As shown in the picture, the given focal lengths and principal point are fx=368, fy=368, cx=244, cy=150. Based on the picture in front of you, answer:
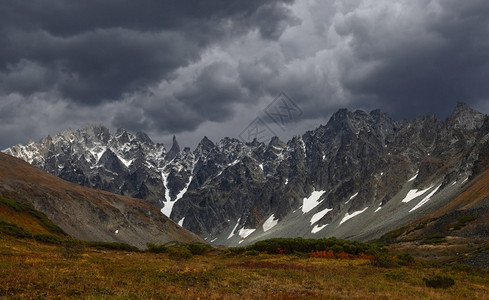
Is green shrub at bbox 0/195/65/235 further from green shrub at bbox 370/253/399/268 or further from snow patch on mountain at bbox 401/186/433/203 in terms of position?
snow patch on mountain at bbox 401/186/433/203

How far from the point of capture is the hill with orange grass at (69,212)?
85875 mm

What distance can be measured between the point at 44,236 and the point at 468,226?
249 ft

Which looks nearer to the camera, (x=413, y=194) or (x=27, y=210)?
(x=27, y=210)

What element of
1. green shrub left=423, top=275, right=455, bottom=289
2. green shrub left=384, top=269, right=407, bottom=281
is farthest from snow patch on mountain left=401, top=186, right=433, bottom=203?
green shrub left=423, top=275, right=455, bottom=289

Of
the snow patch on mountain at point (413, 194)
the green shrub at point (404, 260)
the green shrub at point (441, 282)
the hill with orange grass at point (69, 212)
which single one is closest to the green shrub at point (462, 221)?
the green shrub at point (404, 260)

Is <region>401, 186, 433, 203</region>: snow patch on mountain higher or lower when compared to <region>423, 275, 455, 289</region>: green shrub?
lower

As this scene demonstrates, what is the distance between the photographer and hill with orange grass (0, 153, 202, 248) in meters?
85.9

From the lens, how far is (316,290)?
→ 903 inches

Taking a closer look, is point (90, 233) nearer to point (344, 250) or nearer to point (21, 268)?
point (344, 250)

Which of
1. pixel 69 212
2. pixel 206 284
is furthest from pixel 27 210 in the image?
pixel 206 284

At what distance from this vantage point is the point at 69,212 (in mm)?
113625

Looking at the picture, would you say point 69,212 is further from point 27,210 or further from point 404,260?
point 404,260

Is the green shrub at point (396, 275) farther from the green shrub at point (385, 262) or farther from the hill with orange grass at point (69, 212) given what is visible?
the hill with orange grass at point (69, 212)

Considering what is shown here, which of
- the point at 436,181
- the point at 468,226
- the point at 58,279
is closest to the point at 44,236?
the point at 58,279
